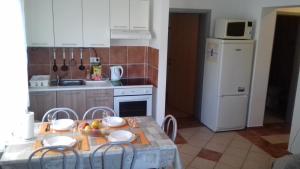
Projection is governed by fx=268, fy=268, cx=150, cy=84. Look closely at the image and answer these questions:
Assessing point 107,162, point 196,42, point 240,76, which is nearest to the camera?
point 107,162

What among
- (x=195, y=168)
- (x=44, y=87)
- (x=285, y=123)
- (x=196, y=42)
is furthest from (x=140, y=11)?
(x=285, y=123)

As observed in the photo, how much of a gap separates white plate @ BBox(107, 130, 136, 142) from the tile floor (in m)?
1.26

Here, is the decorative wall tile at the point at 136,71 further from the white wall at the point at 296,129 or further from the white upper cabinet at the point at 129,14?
the white wall at the point at 296,129

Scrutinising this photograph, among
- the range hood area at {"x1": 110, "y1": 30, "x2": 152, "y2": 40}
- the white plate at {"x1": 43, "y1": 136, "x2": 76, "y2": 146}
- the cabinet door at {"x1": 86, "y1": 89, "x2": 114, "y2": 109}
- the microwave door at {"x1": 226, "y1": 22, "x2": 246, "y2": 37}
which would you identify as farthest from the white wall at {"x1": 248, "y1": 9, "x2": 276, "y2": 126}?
the white plate at {"x1": 43, "y1": 136, "x2": 76, "y2": 146}

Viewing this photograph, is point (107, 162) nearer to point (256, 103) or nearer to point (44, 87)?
point (44, 87)

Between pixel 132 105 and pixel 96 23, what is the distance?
1.29 meters

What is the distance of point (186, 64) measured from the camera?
17.2 feet

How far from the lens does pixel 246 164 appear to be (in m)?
3.39

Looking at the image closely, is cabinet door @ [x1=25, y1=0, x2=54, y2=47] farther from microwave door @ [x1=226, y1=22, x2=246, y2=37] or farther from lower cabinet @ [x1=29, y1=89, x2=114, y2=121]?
microwave door @ [x1=226, y1=22, x2=246, y2=37]

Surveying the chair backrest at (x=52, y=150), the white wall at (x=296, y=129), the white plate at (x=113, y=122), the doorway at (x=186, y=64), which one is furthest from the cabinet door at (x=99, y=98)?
the white wall at (x=296, y=129)

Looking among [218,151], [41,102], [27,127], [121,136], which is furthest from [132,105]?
[27,127]

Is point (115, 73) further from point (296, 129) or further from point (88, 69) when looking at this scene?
point (296, 129)

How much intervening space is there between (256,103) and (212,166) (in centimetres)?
171

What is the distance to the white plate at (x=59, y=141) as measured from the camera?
2.15 m
